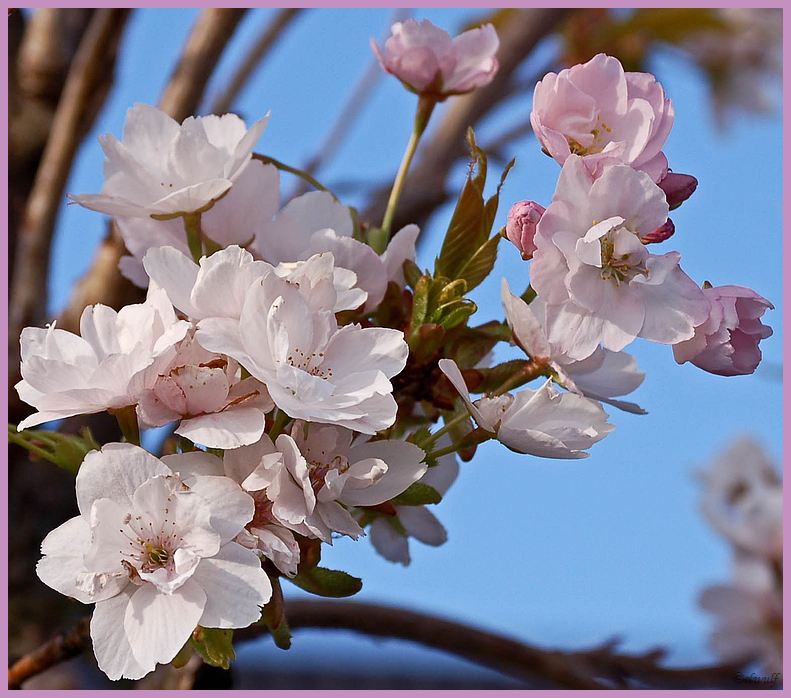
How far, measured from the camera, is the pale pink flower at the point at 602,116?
1.72 ft

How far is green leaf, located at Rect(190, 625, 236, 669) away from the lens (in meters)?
0.53

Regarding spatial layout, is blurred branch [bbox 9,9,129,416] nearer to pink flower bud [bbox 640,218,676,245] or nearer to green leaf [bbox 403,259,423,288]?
green leaf [bbox 403,259,423,288]

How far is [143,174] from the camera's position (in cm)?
63

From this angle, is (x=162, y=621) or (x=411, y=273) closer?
(x=162, y=621)

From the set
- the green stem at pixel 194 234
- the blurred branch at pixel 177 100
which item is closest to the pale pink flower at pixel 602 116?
the green stem at pixel 194 234

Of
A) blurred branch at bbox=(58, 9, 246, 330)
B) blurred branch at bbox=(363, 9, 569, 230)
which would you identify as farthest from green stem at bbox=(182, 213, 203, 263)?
blurred branch at bbox=(363, 9, 569, 230)

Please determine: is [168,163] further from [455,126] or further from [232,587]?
[455,126]

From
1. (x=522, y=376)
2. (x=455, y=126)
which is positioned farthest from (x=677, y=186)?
(x=455, y=126)

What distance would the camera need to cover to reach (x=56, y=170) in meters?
1.15

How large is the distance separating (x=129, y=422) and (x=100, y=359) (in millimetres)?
37

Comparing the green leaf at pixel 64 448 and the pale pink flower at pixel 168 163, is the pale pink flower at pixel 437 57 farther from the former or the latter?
the green leaf at pixel 64 448

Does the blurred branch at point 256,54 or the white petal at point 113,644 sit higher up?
the blurred branch at point 256,54

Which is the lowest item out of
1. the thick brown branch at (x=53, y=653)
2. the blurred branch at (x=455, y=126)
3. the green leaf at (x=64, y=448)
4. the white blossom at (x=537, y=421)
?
the thick brown branch at (x=53, y=653)

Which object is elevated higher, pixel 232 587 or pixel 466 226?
pixel 466 226
